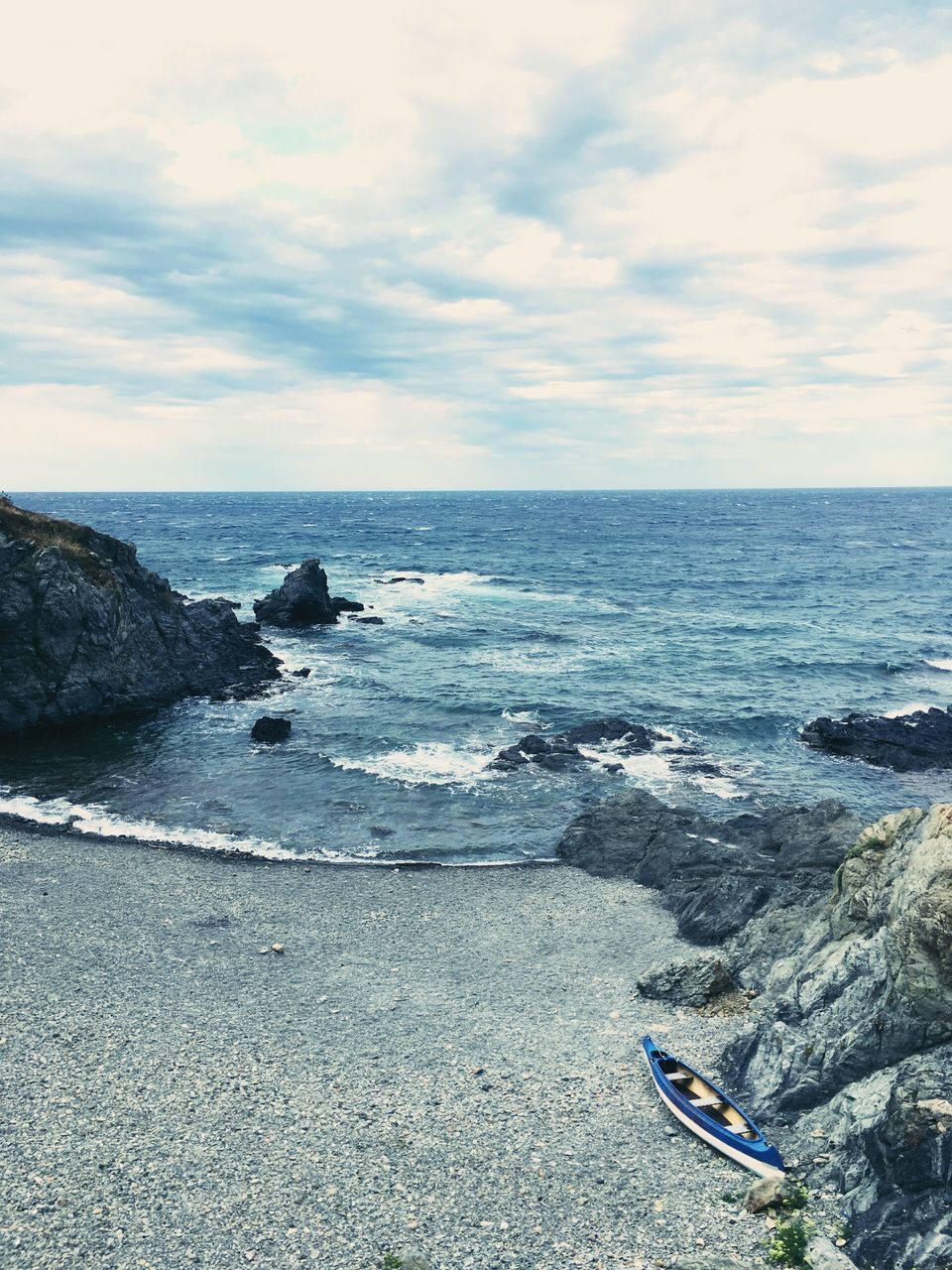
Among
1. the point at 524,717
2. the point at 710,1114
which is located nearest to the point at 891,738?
the point at 524,717

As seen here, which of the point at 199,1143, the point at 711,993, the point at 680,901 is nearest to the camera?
the point at 199,1143

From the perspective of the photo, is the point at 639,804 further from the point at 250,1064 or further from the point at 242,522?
the point at 242,522

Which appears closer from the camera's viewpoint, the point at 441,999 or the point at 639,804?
the point at 441,999

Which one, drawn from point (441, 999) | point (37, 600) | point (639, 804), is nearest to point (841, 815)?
point (639, 804)

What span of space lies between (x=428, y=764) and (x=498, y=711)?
974 centimetres

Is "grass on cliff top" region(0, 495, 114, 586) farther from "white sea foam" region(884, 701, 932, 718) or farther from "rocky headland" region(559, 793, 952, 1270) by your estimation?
"white sea foam" region(884, 701, 932, 718)

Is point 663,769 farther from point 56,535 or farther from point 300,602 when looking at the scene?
point 300,602

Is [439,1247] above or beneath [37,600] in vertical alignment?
beneath

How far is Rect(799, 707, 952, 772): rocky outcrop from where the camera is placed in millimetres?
41469

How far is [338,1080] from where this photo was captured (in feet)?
58.9

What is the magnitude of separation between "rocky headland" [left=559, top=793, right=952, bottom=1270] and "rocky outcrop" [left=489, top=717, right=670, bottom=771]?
14.6m

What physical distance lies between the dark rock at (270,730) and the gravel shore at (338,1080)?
14514 millimetres

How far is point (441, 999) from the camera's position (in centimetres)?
2169

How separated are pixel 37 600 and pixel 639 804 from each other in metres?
32.7
